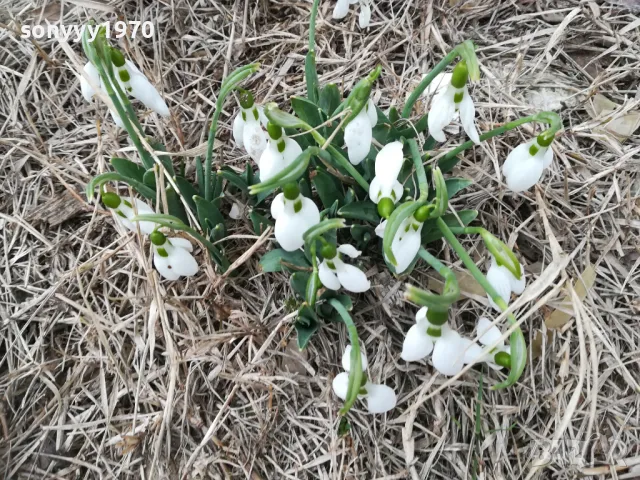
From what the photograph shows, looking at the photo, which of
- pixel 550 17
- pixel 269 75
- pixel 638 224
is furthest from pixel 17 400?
pixel 550 17

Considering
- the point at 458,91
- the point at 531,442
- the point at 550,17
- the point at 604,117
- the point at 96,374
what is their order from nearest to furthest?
the point at 458,91
the point at 531,442
the point at 96,374
the point at 604,117
the point at 550,17

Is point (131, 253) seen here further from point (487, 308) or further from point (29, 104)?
point (487, 308)

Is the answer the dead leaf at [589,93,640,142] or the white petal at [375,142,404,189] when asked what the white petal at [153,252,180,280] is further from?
the dead leaf at [589,93,640,142]

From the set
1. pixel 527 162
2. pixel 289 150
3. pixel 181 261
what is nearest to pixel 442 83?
pixel 527 162

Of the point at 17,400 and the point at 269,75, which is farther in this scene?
the point at 269,75

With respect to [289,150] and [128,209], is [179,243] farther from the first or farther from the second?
[289,150]

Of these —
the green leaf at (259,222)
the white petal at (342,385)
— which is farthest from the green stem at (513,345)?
the green leaf at (259,222)
